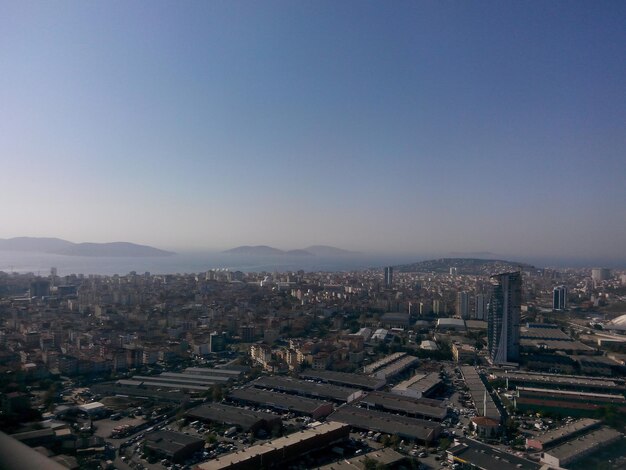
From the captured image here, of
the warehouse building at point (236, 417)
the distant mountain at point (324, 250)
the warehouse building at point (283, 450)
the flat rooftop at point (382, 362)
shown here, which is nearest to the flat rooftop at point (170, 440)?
the warehouse building at point (283, 450)

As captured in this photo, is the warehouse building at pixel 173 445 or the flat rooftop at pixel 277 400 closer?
the warehouse building at pixel 173 445

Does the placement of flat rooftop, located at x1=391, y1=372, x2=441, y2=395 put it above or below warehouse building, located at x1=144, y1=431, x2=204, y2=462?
above

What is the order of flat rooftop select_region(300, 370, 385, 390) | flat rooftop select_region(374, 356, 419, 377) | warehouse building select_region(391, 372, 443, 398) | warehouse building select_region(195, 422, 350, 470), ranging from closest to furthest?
1. warehouse building select_region(195, 422, 350, 470)
2. warehouse building select_region(391, 372, 443, 398)
3. flat rooftop select_region(300, 370, 385, 390)
4. flat rooftop select_region(374, 356, 419, 377)

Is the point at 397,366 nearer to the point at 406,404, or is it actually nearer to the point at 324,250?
the point at 406,404

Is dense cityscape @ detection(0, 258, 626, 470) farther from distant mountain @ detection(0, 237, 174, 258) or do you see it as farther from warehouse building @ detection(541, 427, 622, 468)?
distant mountain @ detection(0, 237, 174, 258)

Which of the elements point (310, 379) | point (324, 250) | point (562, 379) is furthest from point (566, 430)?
point (324, 250)

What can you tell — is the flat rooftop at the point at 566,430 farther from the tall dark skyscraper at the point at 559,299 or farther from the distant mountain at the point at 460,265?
the distant mountain at the point at 460,265

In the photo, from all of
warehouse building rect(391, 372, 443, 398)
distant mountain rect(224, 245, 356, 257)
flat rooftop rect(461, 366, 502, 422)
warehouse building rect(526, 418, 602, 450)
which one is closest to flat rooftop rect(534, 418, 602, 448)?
warehouse building rect(526, 418, 602, 450)
